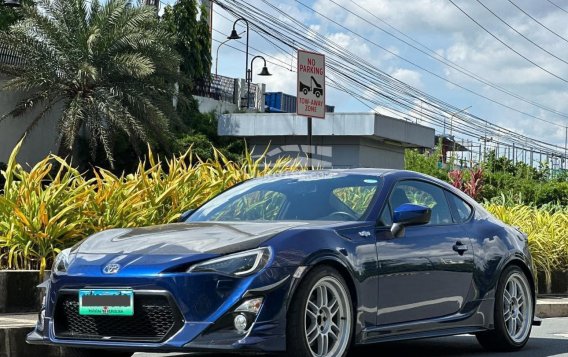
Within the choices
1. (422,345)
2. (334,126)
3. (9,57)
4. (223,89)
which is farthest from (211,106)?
(422,345)

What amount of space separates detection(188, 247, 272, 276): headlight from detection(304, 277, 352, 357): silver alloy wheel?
1.27 feet

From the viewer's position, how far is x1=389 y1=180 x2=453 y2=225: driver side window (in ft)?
25.3

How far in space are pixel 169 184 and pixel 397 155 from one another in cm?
2243

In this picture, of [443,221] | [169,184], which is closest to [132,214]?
[169,184]

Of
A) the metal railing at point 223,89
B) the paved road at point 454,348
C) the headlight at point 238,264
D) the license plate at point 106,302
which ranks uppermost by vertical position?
the metal railing at point 223,89

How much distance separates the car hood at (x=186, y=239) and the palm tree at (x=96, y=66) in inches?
1073

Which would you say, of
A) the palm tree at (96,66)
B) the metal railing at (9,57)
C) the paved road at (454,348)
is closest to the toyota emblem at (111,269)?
the paved road at (454,348)

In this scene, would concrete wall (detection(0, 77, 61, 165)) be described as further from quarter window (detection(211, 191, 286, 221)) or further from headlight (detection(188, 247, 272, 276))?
headlight (detection(188, 247, 272, 276))

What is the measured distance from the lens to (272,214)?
734cm

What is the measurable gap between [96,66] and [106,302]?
2924cm

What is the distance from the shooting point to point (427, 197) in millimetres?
8141

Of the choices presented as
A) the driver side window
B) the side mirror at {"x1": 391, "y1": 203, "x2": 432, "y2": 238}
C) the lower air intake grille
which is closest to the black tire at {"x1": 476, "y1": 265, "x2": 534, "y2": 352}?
the driver side window

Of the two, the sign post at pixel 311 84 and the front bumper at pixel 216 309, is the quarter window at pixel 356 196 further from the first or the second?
the sign post at pixel 311 84

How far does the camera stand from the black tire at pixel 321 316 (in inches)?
241
